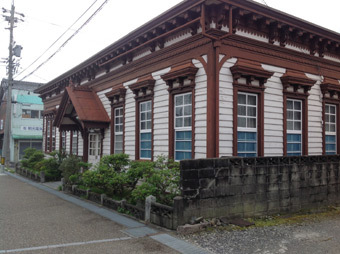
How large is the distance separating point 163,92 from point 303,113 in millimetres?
5150

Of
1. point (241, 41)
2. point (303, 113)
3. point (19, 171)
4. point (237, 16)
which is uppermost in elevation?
point (237, 16)

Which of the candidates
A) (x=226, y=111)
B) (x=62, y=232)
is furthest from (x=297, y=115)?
(x=62, y=232)

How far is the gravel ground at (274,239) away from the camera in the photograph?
5.76 m

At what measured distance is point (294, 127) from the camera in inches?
425

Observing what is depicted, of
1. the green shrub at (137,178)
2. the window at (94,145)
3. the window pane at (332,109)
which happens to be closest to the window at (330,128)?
the window pane at (332,109)

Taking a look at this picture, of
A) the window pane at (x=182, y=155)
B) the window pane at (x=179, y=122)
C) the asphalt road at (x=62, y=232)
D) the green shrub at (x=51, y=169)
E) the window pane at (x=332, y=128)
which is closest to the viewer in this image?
the asphalt road at (x=62, y=232)

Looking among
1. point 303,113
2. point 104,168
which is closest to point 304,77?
point 303,113

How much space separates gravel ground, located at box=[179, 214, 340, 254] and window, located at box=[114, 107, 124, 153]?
24.8ft

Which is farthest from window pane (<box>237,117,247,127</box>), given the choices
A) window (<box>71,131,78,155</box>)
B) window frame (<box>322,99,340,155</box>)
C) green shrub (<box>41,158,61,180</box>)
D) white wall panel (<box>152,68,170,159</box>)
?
window (<box>71,131,78,155</box>)

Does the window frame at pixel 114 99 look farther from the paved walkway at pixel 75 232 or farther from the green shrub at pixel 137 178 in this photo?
the paved walkway at pixel 75 232

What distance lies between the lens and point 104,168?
31.5 feet

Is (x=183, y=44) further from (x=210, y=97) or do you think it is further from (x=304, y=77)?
A: (x=304, y=77)

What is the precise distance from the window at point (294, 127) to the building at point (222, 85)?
0.04 m

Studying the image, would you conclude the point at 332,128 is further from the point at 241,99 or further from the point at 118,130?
the point at 118,130
